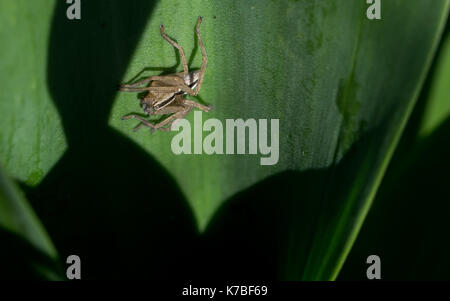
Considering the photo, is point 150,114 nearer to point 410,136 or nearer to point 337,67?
point 337,67

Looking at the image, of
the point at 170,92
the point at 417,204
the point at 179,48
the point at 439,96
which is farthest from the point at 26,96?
the point at 439,96

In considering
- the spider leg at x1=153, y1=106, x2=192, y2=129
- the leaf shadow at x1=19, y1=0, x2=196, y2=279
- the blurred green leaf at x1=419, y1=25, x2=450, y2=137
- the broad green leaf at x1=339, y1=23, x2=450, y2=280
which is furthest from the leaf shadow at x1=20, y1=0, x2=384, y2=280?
the blurred green leaf at x1=419, y1=25, x2=450, y2=137

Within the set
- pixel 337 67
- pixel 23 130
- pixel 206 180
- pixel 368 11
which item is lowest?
pixel 206 180

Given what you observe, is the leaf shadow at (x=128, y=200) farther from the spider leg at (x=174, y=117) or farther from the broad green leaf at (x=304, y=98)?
the spider leg at (x=174, y=117)

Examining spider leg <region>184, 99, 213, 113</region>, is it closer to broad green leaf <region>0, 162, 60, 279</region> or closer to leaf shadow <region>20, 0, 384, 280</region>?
leaf shadow <region>20, 0, 384, 280</region>
